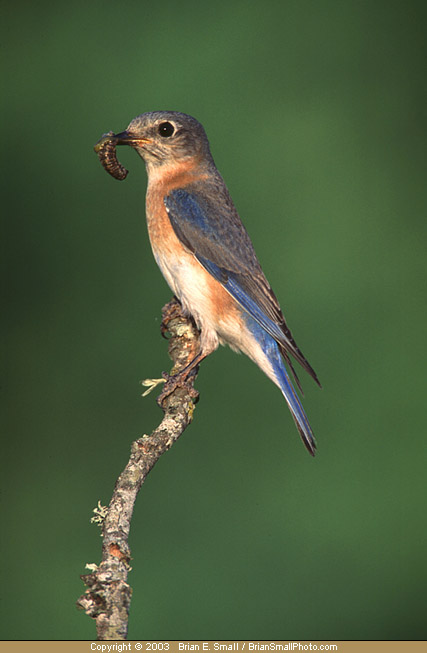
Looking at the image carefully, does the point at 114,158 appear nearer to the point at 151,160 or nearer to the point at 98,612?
the point at 151,160

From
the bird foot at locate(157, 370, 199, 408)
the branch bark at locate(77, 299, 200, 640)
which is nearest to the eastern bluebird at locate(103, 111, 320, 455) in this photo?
the bird foot at locate(157, 370, 199, 408)

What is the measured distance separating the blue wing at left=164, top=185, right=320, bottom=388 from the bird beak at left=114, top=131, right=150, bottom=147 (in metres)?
0.31

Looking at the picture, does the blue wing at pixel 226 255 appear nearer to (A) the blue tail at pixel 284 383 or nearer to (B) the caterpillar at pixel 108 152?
(A) the blue tail at pixel 284 383

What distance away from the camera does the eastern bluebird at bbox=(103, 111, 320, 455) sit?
3.67 m

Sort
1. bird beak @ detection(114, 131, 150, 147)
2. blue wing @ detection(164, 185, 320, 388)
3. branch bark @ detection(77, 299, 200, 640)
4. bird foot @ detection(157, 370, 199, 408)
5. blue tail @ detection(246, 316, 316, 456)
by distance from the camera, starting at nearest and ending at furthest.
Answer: branch bark @ detection(77, 299, 200, 640)
bird foot @ detection(157, 370, 199, 408)
blue tail @ detection(246, 316, 316, 456)
blue wing @ detection(164, 185, 320, 388)
bird beak @ detection(114, 131, 150, 147)

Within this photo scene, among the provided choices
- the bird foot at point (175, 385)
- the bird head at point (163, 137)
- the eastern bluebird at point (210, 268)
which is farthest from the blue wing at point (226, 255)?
the bird foot at point (175, 385)

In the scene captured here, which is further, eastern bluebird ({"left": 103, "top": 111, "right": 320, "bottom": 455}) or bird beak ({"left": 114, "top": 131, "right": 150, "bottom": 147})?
bird beak ({"left": 114, "top": 131, "right": 150, "bottom": 147})

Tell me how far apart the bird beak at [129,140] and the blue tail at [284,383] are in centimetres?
109

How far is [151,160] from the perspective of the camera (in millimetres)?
3975

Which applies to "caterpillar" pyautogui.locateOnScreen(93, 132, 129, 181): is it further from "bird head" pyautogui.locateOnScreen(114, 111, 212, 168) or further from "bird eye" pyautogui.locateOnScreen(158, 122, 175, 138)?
"bird eye" pyautogui.locateOnScreen(158, 122, 175, 138)

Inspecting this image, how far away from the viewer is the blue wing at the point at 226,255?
12.0 ft

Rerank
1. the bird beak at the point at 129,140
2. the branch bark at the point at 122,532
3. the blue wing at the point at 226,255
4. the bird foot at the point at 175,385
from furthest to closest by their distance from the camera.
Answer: the bird beak at the point at 129,140 < the blue wing at the point at 226,255 < the bird foot at the point at 175,385 < the branch bark at the point at 122,532

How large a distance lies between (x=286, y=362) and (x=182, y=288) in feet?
2.13
